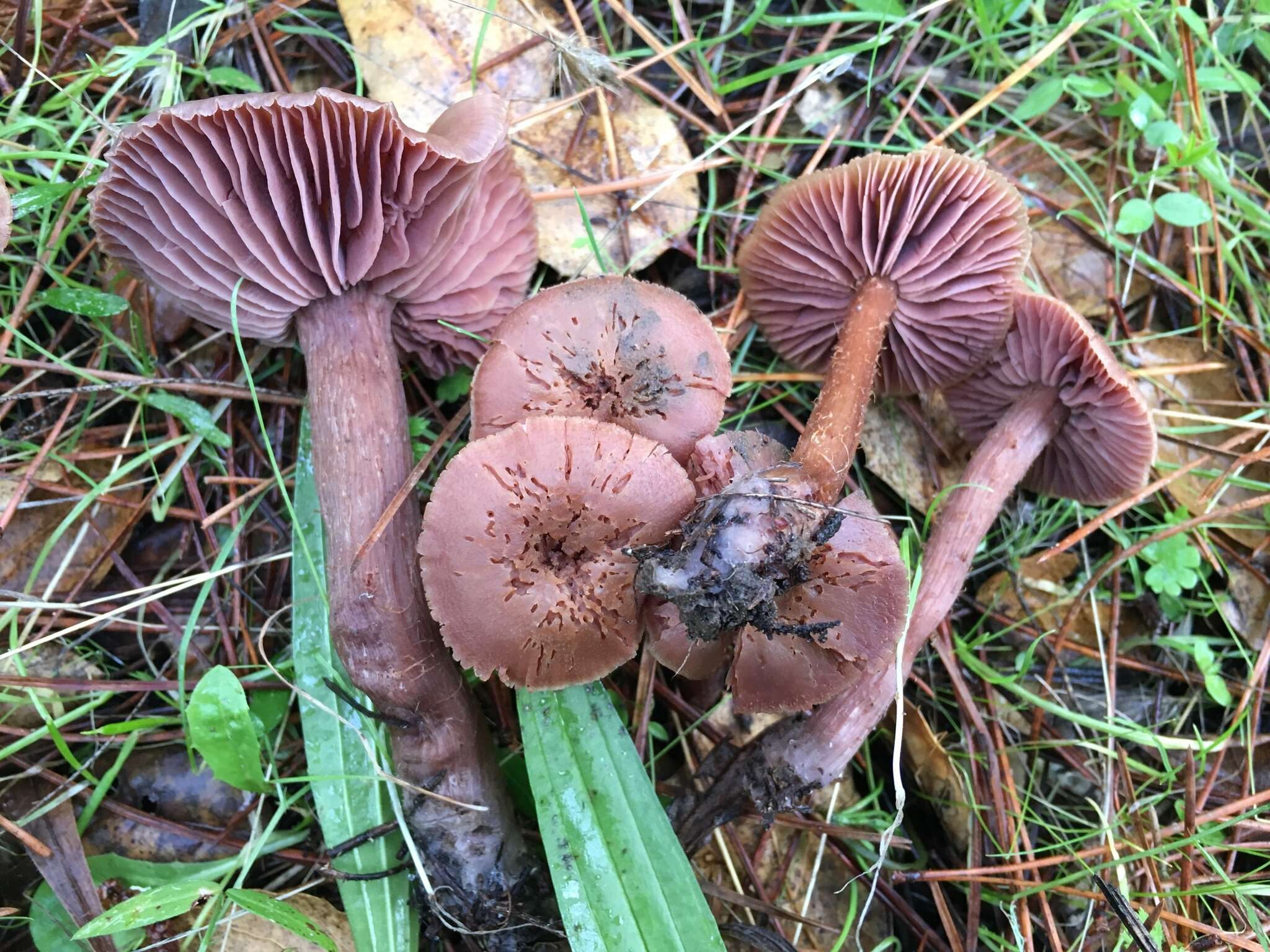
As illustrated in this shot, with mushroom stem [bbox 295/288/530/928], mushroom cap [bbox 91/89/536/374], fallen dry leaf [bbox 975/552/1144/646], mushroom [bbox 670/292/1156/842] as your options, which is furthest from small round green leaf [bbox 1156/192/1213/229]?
mushroom stem [bbox 295/288/530/928]

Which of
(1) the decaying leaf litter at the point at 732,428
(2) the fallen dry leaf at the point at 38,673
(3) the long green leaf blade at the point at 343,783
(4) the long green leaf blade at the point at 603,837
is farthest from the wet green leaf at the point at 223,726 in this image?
(4) the long green leaf blade at the point at 603,837

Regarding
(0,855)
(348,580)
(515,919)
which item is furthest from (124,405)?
(515,919)

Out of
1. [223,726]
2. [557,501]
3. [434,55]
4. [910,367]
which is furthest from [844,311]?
[223,726]

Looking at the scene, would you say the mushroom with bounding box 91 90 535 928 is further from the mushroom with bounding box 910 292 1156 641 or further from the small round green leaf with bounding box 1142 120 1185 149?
the small round green leaf with bounding box 1142 120 1185 149

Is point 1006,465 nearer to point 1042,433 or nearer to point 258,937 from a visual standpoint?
point 1042,433

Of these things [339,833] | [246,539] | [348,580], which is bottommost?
[339,833]

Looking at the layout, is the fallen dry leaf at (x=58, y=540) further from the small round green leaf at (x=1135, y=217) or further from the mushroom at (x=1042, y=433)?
the small round green leaf at (x=1135, y=217)

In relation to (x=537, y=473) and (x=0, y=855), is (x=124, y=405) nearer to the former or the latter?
(x=0, y=855)
